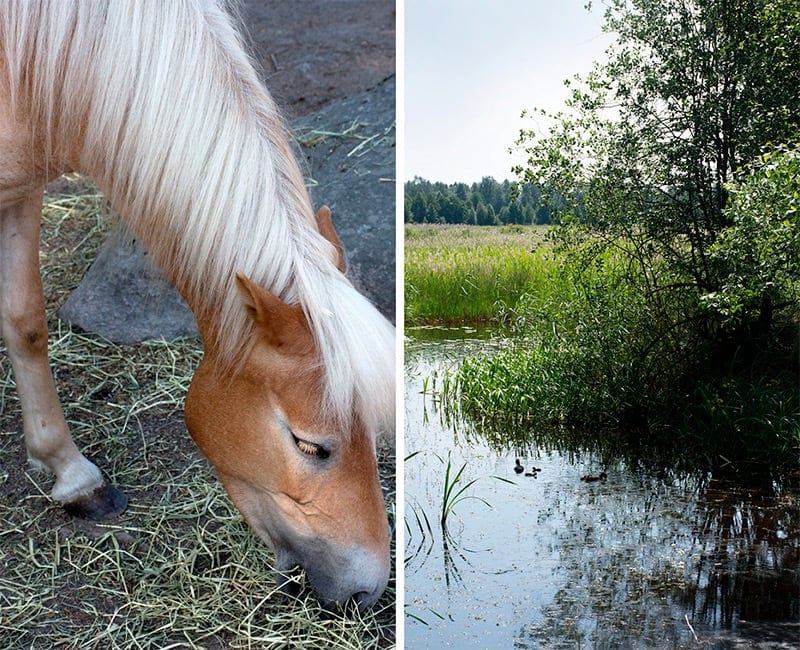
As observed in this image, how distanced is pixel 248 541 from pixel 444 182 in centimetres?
95

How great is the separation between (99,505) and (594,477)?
124cm

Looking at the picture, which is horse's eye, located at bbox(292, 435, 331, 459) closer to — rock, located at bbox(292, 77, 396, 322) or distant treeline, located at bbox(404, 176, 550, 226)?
distant treeline, located at bbox(404, 176, 550, 226)

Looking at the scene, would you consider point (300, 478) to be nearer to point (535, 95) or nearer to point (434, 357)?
point (434, 357)

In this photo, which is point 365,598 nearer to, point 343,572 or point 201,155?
point 343,572

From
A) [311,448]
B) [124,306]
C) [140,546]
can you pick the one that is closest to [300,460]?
[311,448]

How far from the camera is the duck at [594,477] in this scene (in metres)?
1.70

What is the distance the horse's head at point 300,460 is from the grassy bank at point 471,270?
28cm

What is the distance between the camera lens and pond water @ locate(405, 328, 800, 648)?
163 cm

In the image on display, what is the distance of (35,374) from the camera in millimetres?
2314

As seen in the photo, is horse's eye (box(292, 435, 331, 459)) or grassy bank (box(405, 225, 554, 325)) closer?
horse's eye (box(292, 435, 331, 459))

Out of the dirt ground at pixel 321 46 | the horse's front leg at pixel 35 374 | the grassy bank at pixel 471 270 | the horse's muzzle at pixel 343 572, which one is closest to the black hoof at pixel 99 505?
the horse's front leg at pixel 35 374

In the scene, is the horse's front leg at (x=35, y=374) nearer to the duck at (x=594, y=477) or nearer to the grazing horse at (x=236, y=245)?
the grazing horse at (x=236, y=245)

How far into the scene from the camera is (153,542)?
2186 millimetres

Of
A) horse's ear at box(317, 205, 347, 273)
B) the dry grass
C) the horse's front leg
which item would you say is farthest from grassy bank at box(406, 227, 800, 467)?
the horse's front leg
